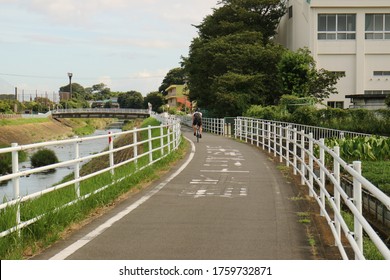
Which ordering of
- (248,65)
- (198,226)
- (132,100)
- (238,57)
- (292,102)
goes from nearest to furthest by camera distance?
(198,226), (292,102), (238,57), (248,65), (132,100)

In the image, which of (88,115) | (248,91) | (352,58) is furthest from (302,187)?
(88,115)

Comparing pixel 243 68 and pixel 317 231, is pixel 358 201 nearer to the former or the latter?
pixel 317 231

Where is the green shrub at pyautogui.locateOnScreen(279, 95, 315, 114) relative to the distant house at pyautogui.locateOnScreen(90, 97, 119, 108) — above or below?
below

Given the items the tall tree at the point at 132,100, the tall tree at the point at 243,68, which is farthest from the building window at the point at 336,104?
the tall tree at the point at 132,100

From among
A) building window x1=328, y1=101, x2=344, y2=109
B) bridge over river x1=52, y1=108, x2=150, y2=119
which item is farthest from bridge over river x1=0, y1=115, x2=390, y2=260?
bridge over river x1=52, y1=108, x2=150, y2=119

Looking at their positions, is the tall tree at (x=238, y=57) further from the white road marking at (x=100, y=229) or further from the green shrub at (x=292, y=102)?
the white road marking at (x=100, y=229)

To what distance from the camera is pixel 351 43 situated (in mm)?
44344

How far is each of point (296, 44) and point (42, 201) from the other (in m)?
42.0

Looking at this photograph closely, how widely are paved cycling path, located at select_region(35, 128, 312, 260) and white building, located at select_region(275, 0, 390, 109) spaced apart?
109ft

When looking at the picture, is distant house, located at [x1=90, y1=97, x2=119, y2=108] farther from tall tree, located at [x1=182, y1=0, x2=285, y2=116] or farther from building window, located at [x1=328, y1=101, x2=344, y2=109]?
building window, located at [x1=328, y1=101, x2=344, y2=109]

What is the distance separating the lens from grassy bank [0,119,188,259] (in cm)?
626

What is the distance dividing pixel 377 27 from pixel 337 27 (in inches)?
130

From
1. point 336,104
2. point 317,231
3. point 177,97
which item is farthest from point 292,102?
point 177,97

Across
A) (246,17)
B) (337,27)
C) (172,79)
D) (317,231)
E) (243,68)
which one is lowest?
(317,231)
